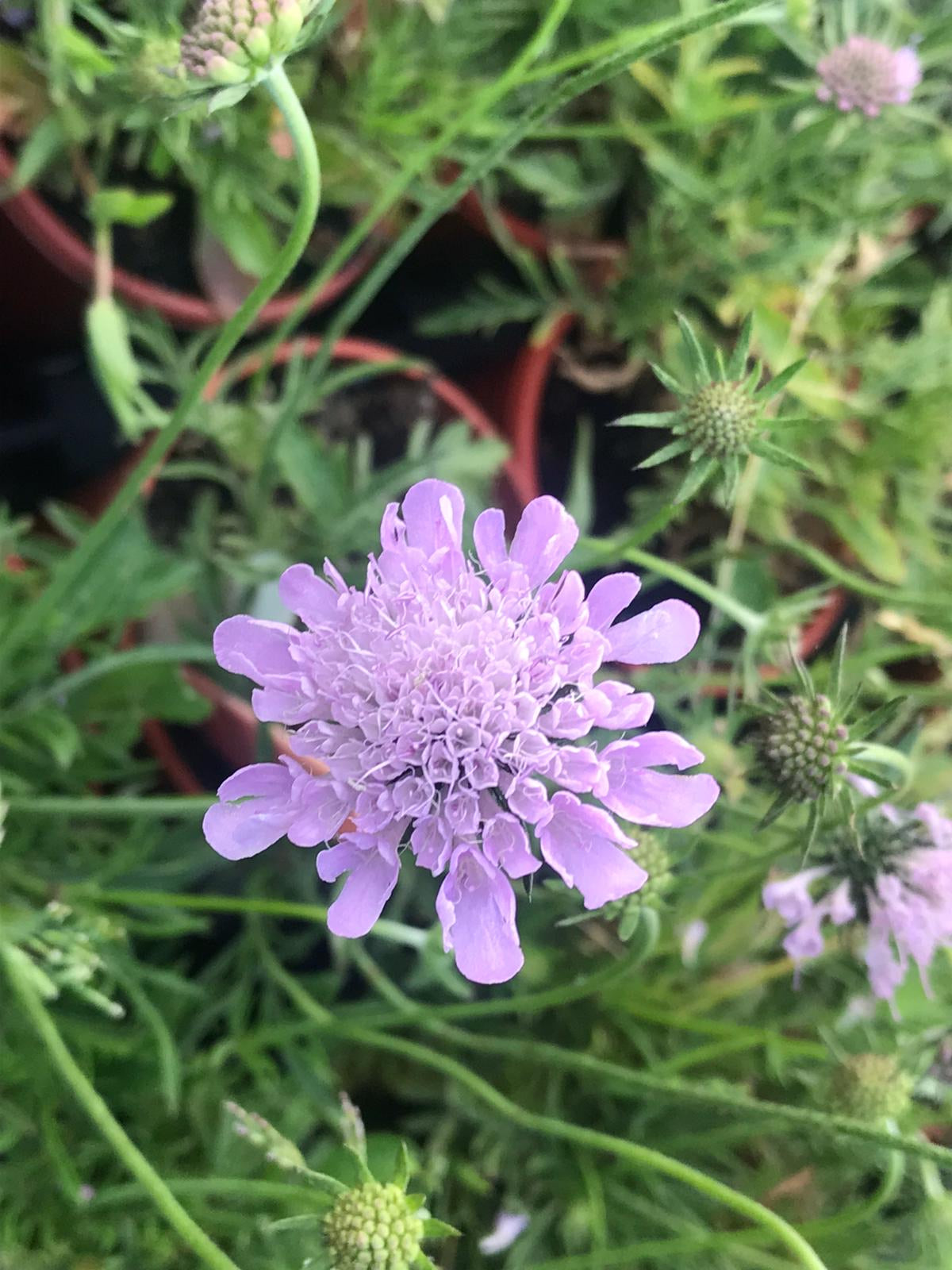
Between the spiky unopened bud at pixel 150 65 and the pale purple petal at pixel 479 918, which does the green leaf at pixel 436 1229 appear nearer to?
the pale purple petal at pixel 479 918

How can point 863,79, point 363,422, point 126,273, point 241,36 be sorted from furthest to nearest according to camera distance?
point 363,422 → point 126,273 → point 863,79 → point 241,36

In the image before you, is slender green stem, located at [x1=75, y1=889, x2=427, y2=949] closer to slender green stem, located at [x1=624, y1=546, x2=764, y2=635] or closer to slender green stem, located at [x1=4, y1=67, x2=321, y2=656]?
slender green stem, located at [x1=4, y1=67, x2=321, y2=656]

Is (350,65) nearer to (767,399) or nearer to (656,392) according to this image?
(656,392)

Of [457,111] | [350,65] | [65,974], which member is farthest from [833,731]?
[350,65]

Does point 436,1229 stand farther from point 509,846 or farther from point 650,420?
point 650,420

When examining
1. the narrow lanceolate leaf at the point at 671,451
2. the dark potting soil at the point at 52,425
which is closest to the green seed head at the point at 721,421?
the narrow lanceolate leaf at the point at 671,451

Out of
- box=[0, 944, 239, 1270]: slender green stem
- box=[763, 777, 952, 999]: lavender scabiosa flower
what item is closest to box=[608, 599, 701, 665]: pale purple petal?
box=[763, 777, 952, 999]: lavender scabiosa flower

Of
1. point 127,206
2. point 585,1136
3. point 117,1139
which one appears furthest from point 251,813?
point 127,206

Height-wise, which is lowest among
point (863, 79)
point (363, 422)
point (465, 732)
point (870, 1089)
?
point (870, 1089)
